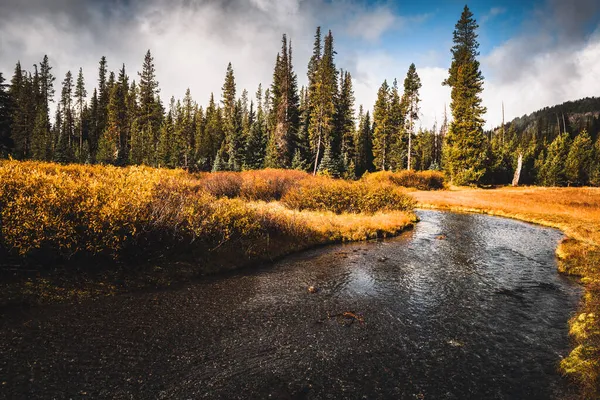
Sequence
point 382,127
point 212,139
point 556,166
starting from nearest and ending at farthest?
point 556,166
point 382,127
point 212,139

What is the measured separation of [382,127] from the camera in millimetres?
58438

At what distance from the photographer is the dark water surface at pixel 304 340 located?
5.13m

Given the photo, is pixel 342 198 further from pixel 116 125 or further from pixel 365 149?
pixel 116 125

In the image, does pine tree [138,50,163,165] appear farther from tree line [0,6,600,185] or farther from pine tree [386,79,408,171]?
pine tree [386,79,408,171]

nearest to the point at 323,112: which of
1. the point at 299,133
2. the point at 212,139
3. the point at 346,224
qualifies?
the point at 299,133

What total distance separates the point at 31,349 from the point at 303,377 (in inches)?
200

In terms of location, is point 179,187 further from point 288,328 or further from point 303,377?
point 303,377

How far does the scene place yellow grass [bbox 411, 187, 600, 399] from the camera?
579cm

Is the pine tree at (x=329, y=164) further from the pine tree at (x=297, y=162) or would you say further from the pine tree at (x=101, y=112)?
the pine tree at (x=101, y=112)

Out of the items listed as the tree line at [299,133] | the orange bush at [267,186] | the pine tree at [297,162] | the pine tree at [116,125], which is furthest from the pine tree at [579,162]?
the pine tree at [116,125]

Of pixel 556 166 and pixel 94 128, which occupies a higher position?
pixel 94 128

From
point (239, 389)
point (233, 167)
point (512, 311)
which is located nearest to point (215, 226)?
point (239, 389)

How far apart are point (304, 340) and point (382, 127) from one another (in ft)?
186

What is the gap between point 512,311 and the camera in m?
8.31
